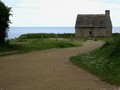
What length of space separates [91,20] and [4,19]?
45355 mm

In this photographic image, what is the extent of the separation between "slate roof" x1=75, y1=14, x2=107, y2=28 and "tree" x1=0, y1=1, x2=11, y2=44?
42.6 meters

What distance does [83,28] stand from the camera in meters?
77.2

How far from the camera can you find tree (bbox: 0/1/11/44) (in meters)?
34.1

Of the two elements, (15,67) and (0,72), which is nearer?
(0,72)

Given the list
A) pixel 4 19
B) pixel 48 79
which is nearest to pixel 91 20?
pixel 4 19

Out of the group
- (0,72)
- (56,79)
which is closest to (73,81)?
(56,79)

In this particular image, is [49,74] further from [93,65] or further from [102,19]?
[102,19]

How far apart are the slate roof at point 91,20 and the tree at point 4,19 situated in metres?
42.6

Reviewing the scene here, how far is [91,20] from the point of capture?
7769cm

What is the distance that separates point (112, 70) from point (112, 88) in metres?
4.16

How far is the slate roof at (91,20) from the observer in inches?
3004

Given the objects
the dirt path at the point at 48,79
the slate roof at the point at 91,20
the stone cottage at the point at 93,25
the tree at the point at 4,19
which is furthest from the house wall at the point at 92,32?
the dirt path at the point at 48,79

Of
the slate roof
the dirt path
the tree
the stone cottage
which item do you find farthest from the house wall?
the dirt path

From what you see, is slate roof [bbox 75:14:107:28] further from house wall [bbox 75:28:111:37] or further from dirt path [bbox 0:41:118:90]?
dirt path [bbox 0:41:118:90]
